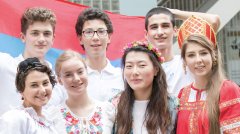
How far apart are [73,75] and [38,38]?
0.78 meters

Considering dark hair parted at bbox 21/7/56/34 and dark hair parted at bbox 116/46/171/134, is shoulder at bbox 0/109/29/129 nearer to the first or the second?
dark hair parted at bbox 116/46/171/134

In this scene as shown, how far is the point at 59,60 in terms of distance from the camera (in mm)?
3727

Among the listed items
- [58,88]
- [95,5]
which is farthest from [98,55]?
[95,5]

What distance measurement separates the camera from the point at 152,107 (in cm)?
368

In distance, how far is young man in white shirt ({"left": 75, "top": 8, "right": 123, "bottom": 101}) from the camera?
4.39 m

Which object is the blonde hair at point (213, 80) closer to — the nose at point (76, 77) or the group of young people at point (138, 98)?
the group of young people at point (138, 98)

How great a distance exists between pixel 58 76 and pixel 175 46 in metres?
4.36

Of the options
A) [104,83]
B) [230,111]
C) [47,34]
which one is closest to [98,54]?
[104,83]

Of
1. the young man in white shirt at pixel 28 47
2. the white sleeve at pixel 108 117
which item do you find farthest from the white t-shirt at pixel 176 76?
the young man in white shirt at pixel 28 47

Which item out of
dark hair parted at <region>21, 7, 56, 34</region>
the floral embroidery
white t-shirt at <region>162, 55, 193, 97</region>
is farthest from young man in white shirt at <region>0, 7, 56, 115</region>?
white t-shirt at <region>162, 55, 193, 97</region>

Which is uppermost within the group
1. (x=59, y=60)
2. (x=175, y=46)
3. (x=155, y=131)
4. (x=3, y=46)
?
(x=175, y=46)

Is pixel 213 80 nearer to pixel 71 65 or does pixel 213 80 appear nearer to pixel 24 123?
pixel 71 65

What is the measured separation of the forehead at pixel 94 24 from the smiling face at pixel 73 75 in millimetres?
871

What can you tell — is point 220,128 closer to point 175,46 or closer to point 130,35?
point 130,35
